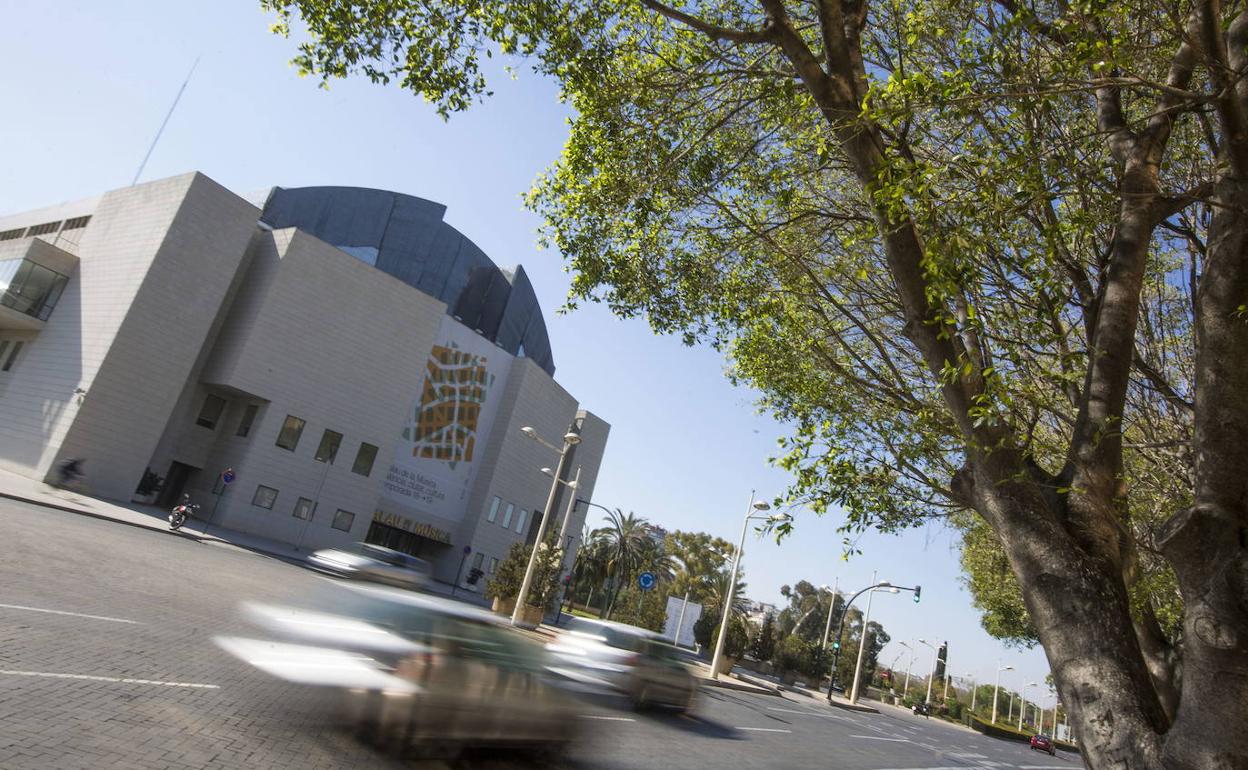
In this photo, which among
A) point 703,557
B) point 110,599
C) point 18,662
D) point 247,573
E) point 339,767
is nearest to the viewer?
point 339,767

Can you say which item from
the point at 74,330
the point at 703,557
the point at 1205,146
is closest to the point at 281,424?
the point at 74,330

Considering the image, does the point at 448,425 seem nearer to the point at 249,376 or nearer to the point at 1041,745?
the point at 249,376

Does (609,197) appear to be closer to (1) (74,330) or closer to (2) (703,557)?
(1) (74,330)

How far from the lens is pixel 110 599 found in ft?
31.0

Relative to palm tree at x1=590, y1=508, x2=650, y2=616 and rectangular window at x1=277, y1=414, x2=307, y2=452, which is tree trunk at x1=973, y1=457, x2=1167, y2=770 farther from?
palm tree at x1=590, y1=508, x2=650, y2=616

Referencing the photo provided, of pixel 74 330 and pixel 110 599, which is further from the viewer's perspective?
pixel 74 330

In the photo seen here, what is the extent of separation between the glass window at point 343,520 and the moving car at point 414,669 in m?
32.0

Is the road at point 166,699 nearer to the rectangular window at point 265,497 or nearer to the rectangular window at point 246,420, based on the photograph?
the rectangular window at point 265,497

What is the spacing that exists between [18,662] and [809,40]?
430 inches

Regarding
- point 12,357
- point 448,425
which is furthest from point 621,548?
point 12,357

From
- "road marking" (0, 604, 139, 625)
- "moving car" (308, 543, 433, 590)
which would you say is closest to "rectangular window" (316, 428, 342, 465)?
"moving car" (308, 543, 433, 590)

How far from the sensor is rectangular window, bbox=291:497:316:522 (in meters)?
34.6

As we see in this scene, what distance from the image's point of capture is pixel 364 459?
37344 mm

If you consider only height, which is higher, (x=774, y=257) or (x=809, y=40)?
(x=809, y=40)
